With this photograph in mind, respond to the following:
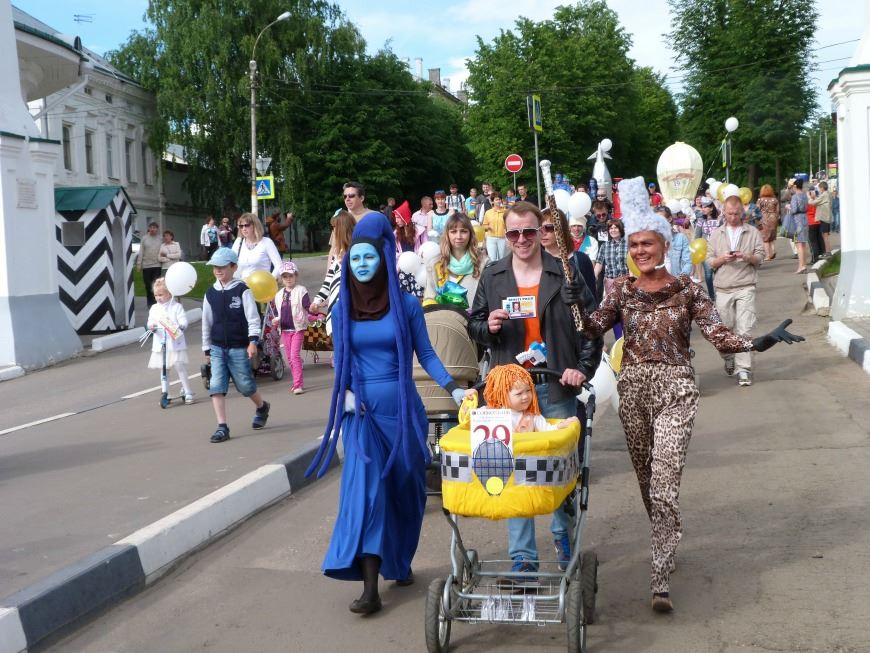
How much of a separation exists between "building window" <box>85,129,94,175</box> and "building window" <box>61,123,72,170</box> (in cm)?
180

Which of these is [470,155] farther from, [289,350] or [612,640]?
[612,640]

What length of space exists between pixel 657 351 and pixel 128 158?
53.3m

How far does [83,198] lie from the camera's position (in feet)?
67.4

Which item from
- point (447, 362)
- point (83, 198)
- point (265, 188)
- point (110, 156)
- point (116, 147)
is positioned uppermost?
point (116, 147)

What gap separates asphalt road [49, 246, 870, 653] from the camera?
4.91 m

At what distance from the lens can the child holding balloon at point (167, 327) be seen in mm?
12414

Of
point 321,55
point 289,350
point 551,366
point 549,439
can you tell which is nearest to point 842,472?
point 551,366

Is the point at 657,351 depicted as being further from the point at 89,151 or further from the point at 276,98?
the point at 276,98

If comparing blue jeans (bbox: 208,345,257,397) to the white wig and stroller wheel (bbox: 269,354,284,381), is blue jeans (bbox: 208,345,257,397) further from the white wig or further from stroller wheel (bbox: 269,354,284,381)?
the white wig

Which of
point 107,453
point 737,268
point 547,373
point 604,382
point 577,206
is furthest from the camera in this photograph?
point 577,206

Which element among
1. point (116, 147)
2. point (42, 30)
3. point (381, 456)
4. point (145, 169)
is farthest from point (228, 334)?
point (145, 169)

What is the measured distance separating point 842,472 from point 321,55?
1957 inches

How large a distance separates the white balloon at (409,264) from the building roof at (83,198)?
10.9 metres

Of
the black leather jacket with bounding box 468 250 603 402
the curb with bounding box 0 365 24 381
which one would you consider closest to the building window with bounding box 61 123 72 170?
the curb with bounding box 0 365 24 381
